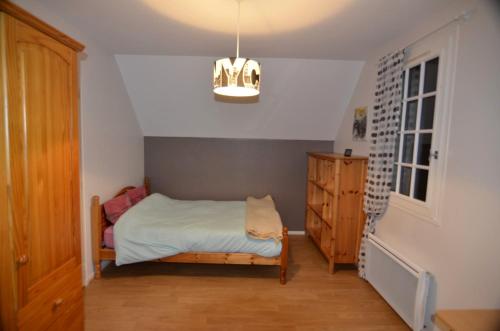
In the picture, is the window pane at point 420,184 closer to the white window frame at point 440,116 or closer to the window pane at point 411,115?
the white window frame at point 440,116

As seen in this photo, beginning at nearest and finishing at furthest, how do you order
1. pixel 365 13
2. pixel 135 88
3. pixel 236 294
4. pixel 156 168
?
pixel 365 13 → pixel 236 294 → pixel 135 88 → pixel 156 168

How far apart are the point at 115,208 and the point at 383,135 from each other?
306cm

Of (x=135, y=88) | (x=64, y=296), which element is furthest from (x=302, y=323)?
(x=135, y=88)

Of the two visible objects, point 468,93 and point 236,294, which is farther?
point 236,294

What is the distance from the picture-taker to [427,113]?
212 centimetres

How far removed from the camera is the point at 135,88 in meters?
3.57

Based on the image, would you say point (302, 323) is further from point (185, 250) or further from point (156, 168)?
point (156, 168)

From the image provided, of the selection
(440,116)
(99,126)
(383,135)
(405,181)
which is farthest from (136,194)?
(440,116)

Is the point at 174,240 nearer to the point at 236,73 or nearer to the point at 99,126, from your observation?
the point at 99,126

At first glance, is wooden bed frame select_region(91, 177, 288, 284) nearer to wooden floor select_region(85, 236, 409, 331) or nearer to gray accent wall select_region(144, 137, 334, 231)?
wooden floor select_region(85, 236, 409, 331)

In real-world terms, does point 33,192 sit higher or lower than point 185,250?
higher

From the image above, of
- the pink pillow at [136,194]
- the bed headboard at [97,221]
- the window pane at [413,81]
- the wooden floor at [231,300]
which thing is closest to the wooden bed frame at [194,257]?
the bed headboard at [97,221]

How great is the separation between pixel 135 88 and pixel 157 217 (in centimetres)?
188

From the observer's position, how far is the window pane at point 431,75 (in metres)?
2.05
